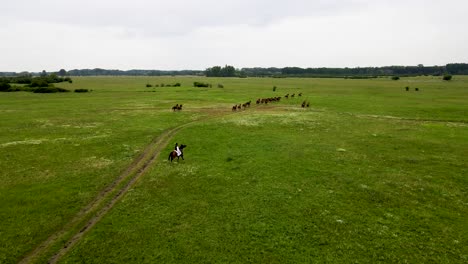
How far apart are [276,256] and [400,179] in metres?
14.2

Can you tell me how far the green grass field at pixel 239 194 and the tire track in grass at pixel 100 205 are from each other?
0.12m

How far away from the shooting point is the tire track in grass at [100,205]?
14681mm


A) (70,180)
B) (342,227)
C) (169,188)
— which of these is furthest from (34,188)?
(342,227)

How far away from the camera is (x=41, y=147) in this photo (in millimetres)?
31953

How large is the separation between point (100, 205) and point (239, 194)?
8.98 metres

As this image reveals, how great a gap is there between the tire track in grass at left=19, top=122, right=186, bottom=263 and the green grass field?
0.40 ft

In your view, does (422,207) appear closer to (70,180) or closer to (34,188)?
(70,180)

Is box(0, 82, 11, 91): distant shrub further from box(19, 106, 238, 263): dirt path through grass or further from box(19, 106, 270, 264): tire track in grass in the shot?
box(19, 106, 238, 263): dirt path through grass

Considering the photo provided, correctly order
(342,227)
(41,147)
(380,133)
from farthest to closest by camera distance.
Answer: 1. (380,133)
2. (41,147)
3. (342,227)

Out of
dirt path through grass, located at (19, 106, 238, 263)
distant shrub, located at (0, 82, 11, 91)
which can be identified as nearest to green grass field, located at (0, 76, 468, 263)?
dirt path through grass, located at (19, 106, 238, 263)

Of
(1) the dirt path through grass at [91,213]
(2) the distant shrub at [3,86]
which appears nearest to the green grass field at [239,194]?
(1) the dirt path through grass at [91,213]

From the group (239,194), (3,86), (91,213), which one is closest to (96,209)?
(91,213)

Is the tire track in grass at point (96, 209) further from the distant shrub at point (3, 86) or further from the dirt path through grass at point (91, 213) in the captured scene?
the distant shrub at point (3, 86)

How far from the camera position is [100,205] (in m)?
19.2
